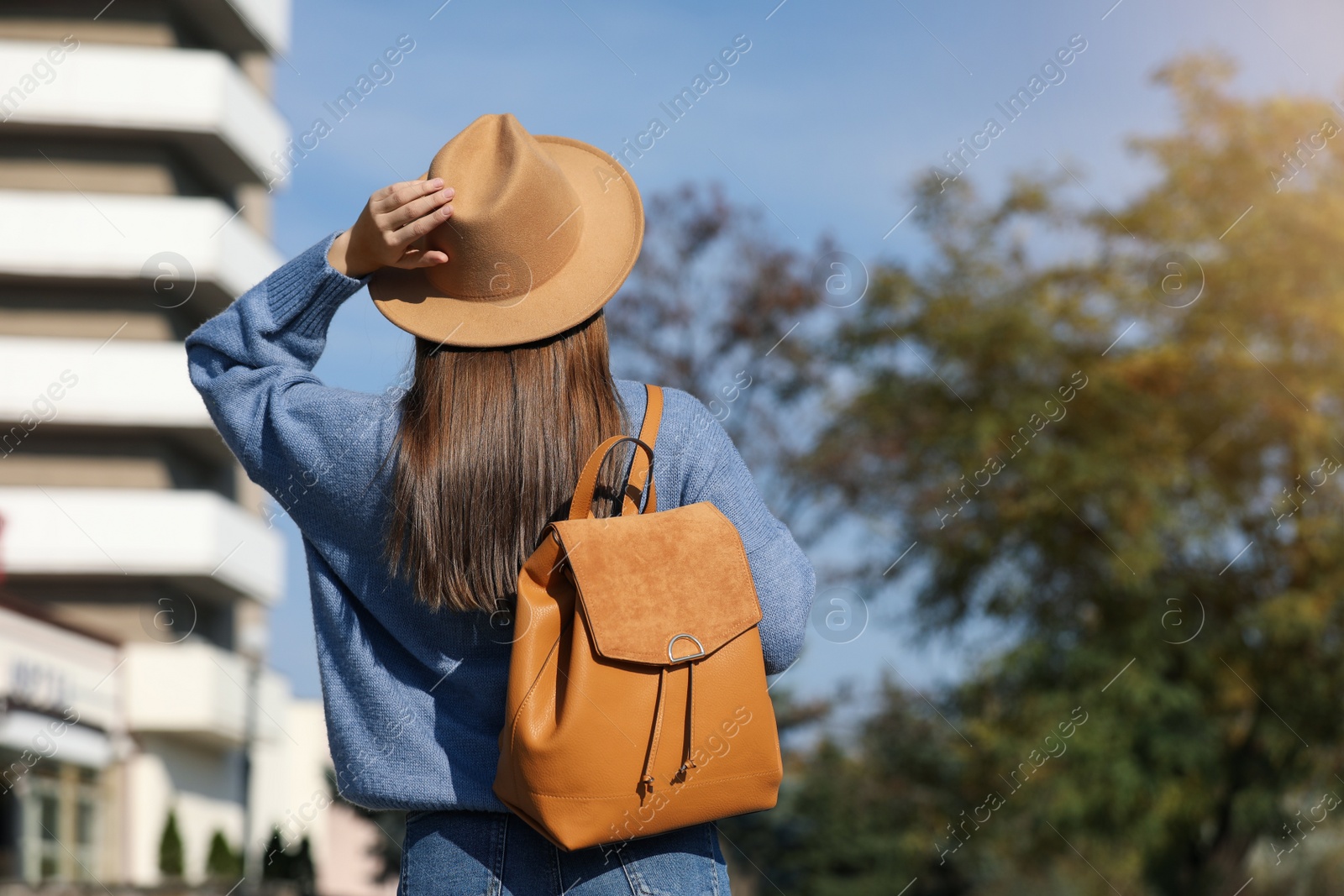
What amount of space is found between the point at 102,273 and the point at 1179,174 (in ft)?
56.2

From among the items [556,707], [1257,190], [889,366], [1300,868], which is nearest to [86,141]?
[889,366]

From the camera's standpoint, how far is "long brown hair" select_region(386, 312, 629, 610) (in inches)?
57.7

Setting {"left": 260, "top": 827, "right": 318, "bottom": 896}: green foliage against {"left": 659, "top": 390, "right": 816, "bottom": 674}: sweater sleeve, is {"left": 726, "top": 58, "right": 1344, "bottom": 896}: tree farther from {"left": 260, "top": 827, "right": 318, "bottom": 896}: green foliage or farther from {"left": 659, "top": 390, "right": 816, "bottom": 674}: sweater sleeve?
{"left": 659, "top": 390, "right": 816, "bottom": 674}: sweater sleeve

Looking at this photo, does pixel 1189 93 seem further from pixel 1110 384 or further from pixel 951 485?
pixel 951 485

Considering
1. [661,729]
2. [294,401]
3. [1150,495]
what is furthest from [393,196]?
[1150,495]

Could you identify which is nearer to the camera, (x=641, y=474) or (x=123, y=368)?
(x=641, y=474)

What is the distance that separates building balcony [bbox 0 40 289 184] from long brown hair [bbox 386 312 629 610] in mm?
22261

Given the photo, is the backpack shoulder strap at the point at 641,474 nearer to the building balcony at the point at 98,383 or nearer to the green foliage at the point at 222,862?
the green foliage at the point at 222,862

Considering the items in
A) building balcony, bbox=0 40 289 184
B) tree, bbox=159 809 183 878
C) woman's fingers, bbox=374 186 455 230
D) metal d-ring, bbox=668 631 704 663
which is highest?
woman's fingers, bbox=374 186 455 230

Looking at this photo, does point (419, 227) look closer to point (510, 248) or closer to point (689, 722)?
point (510, 248)

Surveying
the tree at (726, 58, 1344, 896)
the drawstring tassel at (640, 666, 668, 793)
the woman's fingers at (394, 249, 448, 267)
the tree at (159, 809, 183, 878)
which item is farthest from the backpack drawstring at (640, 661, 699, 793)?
the tree at (159, 809, 183, 878)

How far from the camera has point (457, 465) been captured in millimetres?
1472

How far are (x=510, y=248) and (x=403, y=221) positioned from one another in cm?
14

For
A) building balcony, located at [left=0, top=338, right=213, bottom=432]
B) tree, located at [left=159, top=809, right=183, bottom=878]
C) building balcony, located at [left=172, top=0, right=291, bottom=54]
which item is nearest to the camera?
tree, located at [left=159, top=809, right=183, bottom=878]
